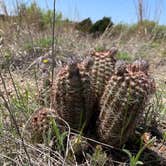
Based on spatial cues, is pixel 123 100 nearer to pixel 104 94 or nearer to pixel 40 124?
pixel 104 94

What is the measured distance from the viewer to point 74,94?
162 centimetres

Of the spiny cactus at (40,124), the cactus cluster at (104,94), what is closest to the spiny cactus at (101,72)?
the cactus cluster at (104,94)

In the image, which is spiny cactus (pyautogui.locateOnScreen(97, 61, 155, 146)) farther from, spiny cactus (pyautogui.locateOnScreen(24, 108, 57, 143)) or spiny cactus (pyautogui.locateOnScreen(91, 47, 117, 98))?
spiny cactus (pyautogui.locateOnScreen(24, 108, 57, 143))

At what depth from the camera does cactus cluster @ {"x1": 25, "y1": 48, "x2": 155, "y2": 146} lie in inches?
59.8

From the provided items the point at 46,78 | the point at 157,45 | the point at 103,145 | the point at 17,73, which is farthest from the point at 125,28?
the point at 103,145

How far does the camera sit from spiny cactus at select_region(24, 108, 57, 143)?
155cm

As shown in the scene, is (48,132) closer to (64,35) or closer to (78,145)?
(78,145)

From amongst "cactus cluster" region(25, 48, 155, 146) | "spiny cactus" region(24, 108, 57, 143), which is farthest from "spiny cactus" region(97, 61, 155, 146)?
"spiny cactus" region(24, 108, 57, 143)

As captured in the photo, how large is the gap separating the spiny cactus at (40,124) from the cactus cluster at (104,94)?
0.09m

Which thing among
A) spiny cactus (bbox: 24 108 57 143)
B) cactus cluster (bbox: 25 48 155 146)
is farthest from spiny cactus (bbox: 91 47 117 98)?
spiny cactus (bbox: 24 108 57 143)

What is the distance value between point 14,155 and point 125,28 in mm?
6821

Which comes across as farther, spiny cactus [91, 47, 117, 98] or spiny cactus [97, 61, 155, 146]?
spiny cactus [91, 47, 117, 98]

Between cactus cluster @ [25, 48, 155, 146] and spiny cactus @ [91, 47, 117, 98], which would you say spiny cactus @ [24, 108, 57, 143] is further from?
spiny cactus @ [91, 47, 117, 98]

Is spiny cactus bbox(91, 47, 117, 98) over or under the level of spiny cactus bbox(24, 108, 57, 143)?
over
